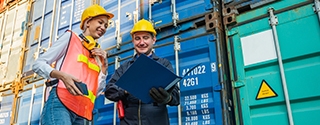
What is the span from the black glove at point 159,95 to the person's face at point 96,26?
66 centimetres

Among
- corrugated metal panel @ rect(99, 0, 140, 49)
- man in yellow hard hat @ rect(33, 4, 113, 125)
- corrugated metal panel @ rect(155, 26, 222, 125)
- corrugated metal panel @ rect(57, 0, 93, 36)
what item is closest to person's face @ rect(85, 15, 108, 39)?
man in yellow hard hat @ rect(33, 4, 113, 125)

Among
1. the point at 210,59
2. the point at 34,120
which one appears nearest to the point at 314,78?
the point at 210,59

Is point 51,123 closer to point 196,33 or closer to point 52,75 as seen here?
point 52,75

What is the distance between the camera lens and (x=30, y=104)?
18.1ft

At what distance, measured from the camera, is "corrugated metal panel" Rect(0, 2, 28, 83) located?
6525 mm

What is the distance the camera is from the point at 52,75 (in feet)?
6.62

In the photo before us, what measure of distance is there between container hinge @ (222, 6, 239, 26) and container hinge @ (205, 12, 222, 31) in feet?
0.26

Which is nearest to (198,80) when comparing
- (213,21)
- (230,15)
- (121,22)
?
(213,21)

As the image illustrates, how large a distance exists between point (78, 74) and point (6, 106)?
5008 millimetres

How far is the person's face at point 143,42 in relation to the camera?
2623 mm

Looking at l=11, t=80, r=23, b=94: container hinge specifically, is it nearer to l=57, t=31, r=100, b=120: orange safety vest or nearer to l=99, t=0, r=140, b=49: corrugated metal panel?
l=99, t=0, r=140, b=49: corrugated metal panel

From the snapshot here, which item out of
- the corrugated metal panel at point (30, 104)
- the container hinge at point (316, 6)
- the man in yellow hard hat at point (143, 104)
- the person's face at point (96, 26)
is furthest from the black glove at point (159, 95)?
the corrugated metal panel at point (30, 104)

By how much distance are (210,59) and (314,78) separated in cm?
113

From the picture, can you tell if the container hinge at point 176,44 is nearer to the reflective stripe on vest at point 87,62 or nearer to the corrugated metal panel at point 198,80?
the corrugated metal panel at point 198,80
